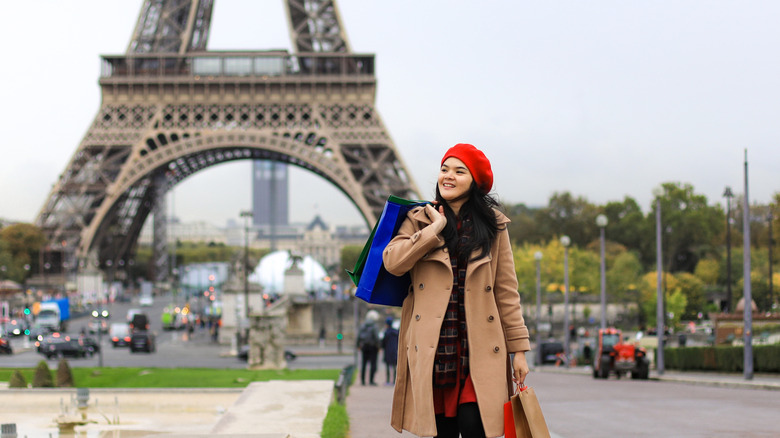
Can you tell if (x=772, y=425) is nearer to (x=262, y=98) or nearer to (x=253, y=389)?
(x=253, y=389)

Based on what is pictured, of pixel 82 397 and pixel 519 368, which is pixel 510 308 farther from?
pixel 82 397

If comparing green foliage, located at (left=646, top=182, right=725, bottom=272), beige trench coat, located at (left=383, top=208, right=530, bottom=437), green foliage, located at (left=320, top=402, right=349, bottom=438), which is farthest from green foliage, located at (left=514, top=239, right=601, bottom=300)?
beige trench coat, located at (left=383, top=208, right=530, bottom=437)

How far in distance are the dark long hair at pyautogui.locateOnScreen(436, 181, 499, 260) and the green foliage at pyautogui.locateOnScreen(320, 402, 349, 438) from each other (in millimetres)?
3416

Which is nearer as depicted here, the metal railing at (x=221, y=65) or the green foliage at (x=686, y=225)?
the metal railing at (x=221, y=65)

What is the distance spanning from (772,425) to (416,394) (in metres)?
6.41

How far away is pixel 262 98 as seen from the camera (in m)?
58.5

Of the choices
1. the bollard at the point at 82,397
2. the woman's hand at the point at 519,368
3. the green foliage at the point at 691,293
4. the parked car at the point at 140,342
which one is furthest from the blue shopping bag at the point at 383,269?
the green foliage at the point at 691,293

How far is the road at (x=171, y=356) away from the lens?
3303 cm

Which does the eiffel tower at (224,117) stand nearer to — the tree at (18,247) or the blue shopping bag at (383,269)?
the tree at (18,247)

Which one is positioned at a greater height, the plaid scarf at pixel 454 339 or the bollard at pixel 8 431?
the plaid scarf at pixel 454 339

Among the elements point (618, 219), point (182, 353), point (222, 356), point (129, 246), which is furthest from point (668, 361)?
point (618, 219)

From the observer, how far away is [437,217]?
212 inches

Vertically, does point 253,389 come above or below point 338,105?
below

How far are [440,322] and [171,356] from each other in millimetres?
36835
